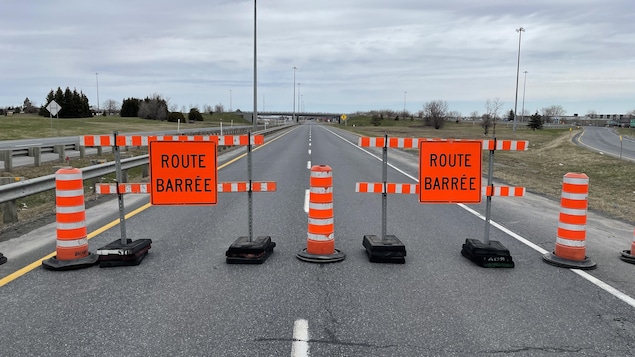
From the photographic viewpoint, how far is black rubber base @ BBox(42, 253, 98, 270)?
559 centimetres

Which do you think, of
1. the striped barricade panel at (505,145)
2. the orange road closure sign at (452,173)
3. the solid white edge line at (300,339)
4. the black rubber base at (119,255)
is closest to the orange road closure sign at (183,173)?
the black rubber base at (119,255)

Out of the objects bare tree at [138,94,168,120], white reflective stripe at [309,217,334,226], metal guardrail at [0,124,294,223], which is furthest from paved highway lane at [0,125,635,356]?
bare tree at [138,94,168,120]

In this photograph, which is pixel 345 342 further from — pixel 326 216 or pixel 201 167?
pixel 201 167

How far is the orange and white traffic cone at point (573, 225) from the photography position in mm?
6051

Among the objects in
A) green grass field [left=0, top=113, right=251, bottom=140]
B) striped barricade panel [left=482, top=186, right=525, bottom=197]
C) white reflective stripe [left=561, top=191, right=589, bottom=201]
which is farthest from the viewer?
green grass field [left=0, top=113, right=251, bottom=140]

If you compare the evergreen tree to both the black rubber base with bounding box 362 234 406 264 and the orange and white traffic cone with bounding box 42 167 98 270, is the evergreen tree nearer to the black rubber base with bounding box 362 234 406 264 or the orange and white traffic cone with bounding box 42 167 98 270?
the black rubber base with bounding box 362 234 406 264

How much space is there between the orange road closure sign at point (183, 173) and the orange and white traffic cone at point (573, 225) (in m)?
4.68

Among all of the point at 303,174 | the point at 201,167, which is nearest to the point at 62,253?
the point at 201,167

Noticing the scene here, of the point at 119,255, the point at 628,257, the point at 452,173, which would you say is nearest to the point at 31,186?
the point at 119,255

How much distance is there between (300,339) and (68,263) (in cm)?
345

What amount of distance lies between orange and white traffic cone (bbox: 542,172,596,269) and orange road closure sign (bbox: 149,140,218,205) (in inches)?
184

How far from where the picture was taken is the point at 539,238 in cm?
744

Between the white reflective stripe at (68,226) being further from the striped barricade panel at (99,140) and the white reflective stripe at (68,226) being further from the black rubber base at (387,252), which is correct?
the black rubber base at (387,252)

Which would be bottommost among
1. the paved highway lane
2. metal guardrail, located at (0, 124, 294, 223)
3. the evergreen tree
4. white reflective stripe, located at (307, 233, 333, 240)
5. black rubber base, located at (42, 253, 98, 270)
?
the paved highway lane
